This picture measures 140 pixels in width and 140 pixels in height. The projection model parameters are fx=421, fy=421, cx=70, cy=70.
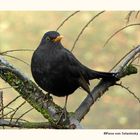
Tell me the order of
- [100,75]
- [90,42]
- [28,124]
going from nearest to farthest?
[28,124] < [100,75] < [90,42]

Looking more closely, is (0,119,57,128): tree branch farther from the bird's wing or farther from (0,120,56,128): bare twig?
the bird's wing

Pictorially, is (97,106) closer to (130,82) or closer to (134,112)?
(134,112)

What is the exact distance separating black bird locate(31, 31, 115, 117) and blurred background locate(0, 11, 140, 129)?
11 centimetres

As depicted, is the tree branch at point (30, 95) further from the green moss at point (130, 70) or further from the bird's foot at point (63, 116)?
the green moss at point (130, 70)

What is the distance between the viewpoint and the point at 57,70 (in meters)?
1.26

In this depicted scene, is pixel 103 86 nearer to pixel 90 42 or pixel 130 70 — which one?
pixel 130 70

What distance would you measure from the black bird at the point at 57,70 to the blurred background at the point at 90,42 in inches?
4.2

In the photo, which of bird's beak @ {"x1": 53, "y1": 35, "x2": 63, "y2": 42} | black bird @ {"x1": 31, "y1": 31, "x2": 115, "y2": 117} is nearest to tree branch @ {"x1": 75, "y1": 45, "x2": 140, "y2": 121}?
black bird @ {"x1": 31, "y1": 31, "x2": 115, "y2": 117}

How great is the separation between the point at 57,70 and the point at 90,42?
39 centimetres

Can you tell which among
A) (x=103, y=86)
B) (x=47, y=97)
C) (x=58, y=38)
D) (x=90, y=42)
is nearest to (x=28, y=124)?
(x=47, y=97)

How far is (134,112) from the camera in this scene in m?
1.63

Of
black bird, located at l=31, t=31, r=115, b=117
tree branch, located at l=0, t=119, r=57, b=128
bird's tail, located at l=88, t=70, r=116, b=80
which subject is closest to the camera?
tree branch, located at l=0, t=119, r=57, b=128

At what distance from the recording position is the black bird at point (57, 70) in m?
1.25

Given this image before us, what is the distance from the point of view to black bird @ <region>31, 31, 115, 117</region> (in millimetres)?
1248
